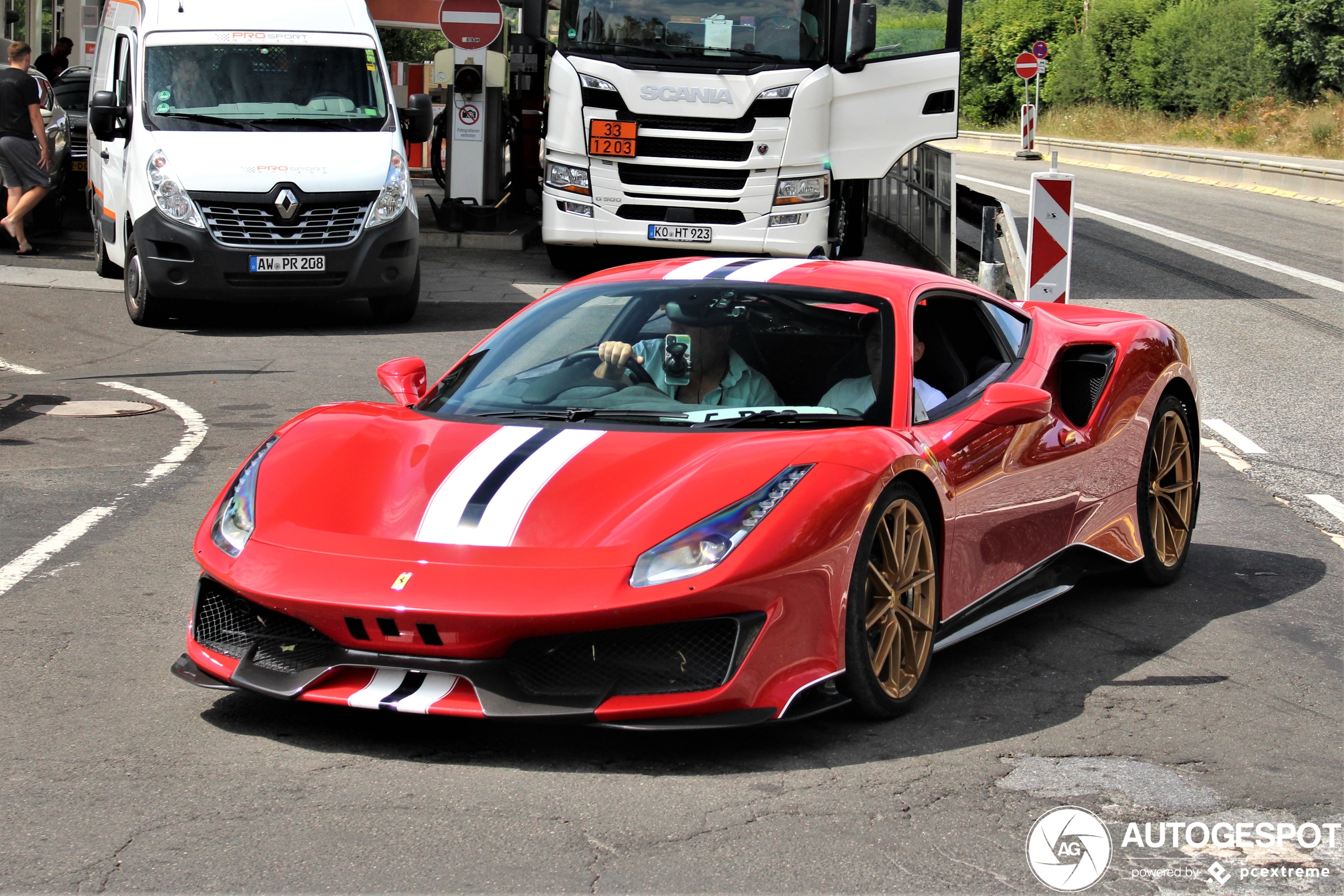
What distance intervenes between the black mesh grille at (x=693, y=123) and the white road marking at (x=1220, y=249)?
679 centimetres

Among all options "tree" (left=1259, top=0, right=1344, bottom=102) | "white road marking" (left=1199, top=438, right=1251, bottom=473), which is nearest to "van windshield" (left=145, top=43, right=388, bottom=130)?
"white road marking" (left=1199, top=438, right=1251, bottom=473)

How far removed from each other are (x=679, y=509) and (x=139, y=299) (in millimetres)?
10377

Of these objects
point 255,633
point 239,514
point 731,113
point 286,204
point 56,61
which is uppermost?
point 56,61

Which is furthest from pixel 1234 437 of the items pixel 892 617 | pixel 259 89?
pixel 259 89

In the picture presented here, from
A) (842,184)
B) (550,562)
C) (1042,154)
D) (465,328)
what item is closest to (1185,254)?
(842,184)

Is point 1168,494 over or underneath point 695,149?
underneath

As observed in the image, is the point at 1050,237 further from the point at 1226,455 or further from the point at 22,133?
the point at 22,133

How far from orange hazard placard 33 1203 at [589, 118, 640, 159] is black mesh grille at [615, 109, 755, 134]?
0.07 m

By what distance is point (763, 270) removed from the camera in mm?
5648

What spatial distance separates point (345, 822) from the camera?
148 inches

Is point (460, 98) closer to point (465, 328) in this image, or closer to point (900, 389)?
point (465, 328)

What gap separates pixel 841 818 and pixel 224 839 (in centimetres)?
138

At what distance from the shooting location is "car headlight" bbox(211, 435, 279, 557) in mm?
4516

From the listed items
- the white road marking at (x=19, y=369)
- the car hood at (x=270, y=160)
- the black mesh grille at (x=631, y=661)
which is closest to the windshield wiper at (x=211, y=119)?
the car hood at (x=270, y=160)
